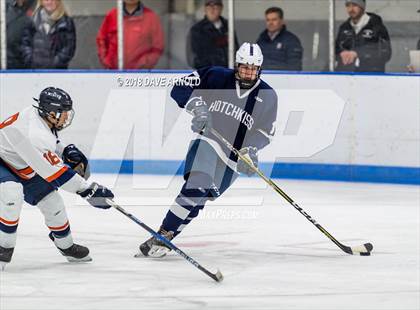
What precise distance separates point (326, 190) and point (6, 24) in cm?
298

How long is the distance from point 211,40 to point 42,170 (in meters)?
4.19

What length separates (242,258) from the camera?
5.91 m

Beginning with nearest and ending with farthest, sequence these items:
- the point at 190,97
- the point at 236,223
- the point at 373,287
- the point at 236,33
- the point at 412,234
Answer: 1. the point at 373,287
2. the point at 190,97
3. the point at 412,234
4. the point at 236,223
5. the point at 236,33

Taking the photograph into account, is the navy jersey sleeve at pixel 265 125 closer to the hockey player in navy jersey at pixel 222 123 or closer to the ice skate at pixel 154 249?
the hockey player in navy jersey at pixel 222 123

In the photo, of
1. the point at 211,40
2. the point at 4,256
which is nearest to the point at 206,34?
the point at 211,40

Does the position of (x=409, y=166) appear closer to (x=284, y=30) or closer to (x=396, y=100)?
(x=396, y=100)

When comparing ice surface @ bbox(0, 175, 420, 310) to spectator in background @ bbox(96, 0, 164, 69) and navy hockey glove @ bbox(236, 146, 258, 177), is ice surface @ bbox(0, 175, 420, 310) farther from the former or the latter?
spectator in background @ bbox(96, 0, 164, 69)

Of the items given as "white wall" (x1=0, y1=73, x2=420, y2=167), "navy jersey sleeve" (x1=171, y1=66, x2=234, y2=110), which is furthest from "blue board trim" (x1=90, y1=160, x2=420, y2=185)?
"navy jersey sleeve" (x1=171, y1=66, x2=234, y2=110)

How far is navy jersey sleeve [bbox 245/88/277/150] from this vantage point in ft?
20.4

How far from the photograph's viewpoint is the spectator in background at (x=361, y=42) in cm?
873

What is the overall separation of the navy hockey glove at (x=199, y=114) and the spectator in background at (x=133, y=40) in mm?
3458

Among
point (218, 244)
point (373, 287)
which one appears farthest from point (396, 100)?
point (373, 287)

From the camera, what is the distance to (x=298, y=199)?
26.0ft

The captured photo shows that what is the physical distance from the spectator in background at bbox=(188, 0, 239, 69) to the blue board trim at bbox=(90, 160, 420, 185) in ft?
2.88
